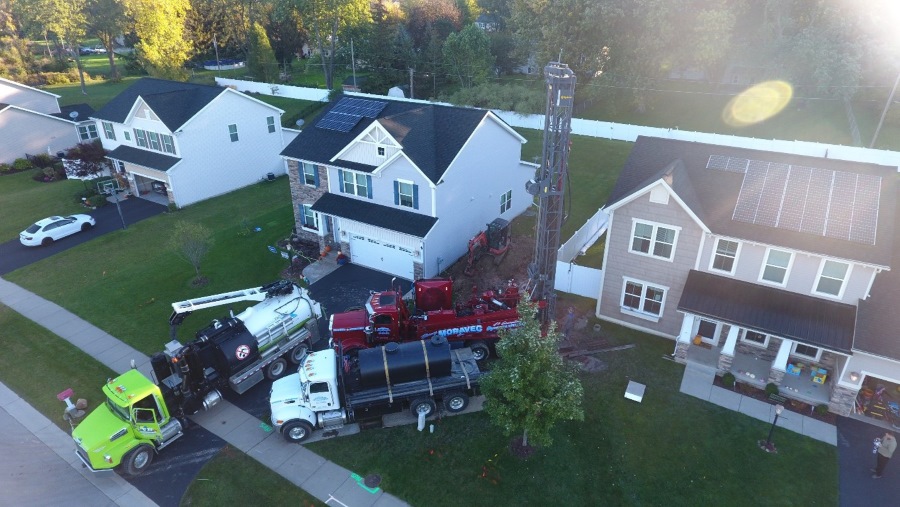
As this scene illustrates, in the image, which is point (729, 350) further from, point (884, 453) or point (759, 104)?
point (759, 104)

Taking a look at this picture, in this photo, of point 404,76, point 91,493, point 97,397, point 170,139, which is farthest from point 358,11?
point 91,493

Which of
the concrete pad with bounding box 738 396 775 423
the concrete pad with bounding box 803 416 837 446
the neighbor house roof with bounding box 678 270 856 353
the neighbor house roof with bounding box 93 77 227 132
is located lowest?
the concrete pad with bounding box 803 416 837 446

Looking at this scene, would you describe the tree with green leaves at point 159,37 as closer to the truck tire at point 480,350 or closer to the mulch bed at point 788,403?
the truck tire at point 480,350

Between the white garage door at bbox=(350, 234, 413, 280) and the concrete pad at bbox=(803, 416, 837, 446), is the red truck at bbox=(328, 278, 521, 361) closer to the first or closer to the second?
the white garage door at bbox=(350, 234, 413, 280)

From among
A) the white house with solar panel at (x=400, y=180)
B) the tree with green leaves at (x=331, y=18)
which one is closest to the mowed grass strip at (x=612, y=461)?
the white house with solar panel at (x=400, y=180)

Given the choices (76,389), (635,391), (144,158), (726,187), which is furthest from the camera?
(144,158)

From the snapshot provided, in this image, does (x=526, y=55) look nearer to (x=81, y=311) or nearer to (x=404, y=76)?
(x=404, y=76)

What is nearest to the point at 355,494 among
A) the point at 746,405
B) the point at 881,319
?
the point at 746,405

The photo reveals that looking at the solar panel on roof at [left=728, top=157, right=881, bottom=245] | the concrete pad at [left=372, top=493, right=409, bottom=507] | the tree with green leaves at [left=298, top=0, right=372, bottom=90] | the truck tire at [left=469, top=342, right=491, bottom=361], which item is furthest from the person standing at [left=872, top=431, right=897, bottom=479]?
the tree with green leaves at [left=298, top=0, right=372, bottom=90]
